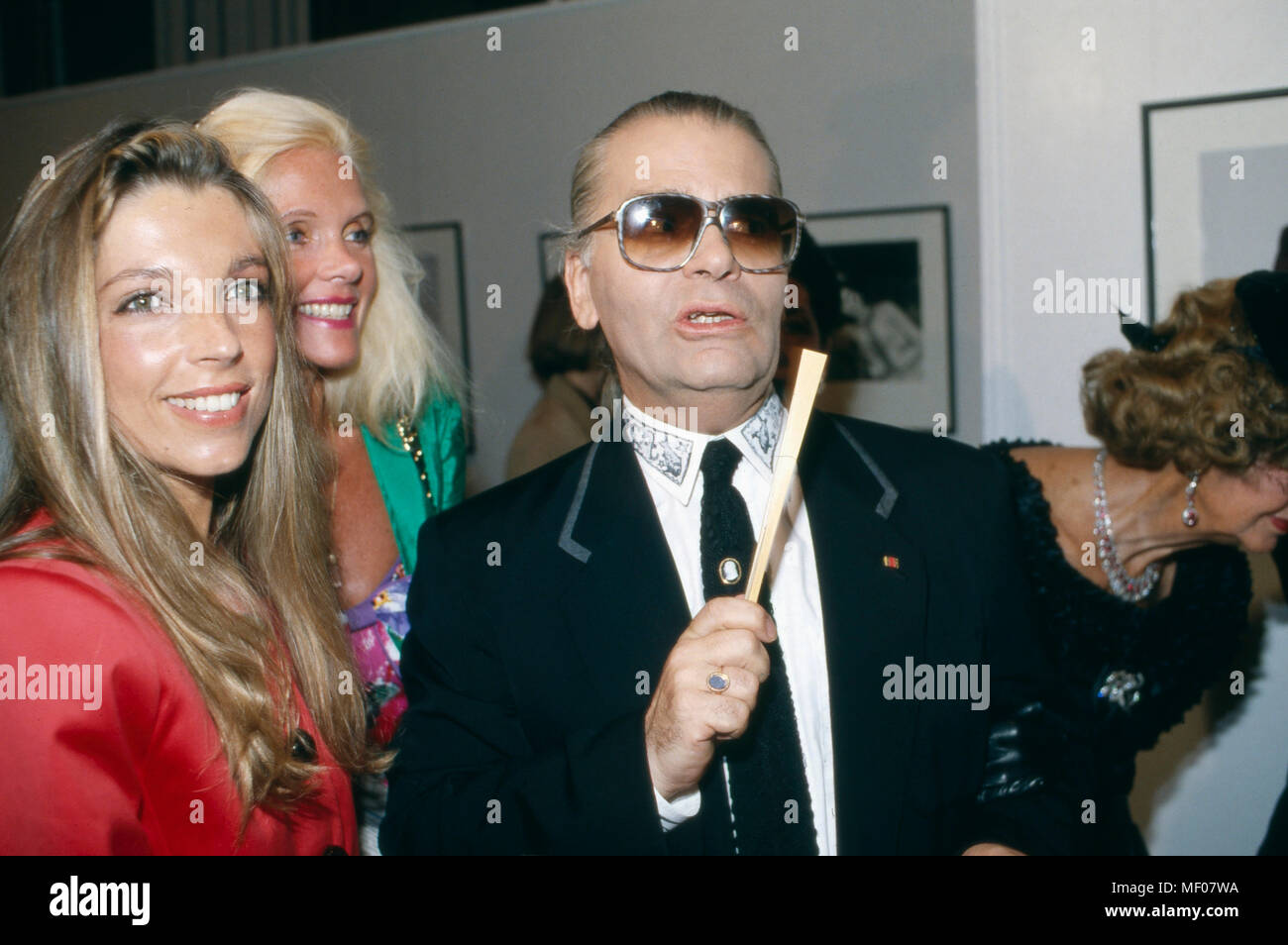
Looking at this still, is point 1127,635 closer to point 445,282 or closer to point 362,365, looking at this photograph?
point 362,365

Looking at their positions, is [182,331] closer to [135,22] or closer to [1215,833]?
[135,22]

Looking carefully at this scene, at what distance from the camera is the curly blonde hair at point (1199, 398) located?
1.80m

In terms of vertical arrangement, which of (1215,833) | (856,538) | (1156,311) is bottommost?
(1215,833)

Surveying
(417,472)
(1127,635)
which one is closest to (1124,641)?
(1127,635)

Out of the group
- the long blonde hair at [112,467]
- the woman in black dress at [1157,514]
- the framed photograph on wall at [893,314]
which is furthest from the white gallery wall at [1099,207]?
the long blonde hair at [112,467]

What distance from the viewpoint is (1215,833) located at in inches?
94.9

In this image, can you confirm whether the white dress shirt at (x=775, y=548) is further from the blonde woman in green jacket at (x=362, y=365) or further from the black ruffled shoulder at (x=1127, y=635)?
the black ruffled shoulder at (x=1127, y=635)

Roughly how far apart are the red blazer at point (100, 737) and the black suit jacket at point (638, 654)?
245mm

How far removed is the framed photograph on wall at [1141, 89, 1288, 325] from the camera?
216 centimetres

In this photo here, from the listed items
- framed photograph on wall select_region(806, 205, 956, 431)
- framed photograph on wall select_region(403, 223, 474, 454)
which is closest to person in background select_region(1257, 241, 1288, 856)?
framed photograph on wall select_region(806, 205, 956, 431)

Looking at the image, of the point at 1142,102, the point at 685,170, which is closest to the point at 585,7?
the point at 1142,102

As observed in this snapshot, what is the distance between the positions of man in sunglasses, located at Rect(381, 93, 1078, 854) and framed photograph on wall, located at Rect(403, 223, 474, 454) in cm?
177
